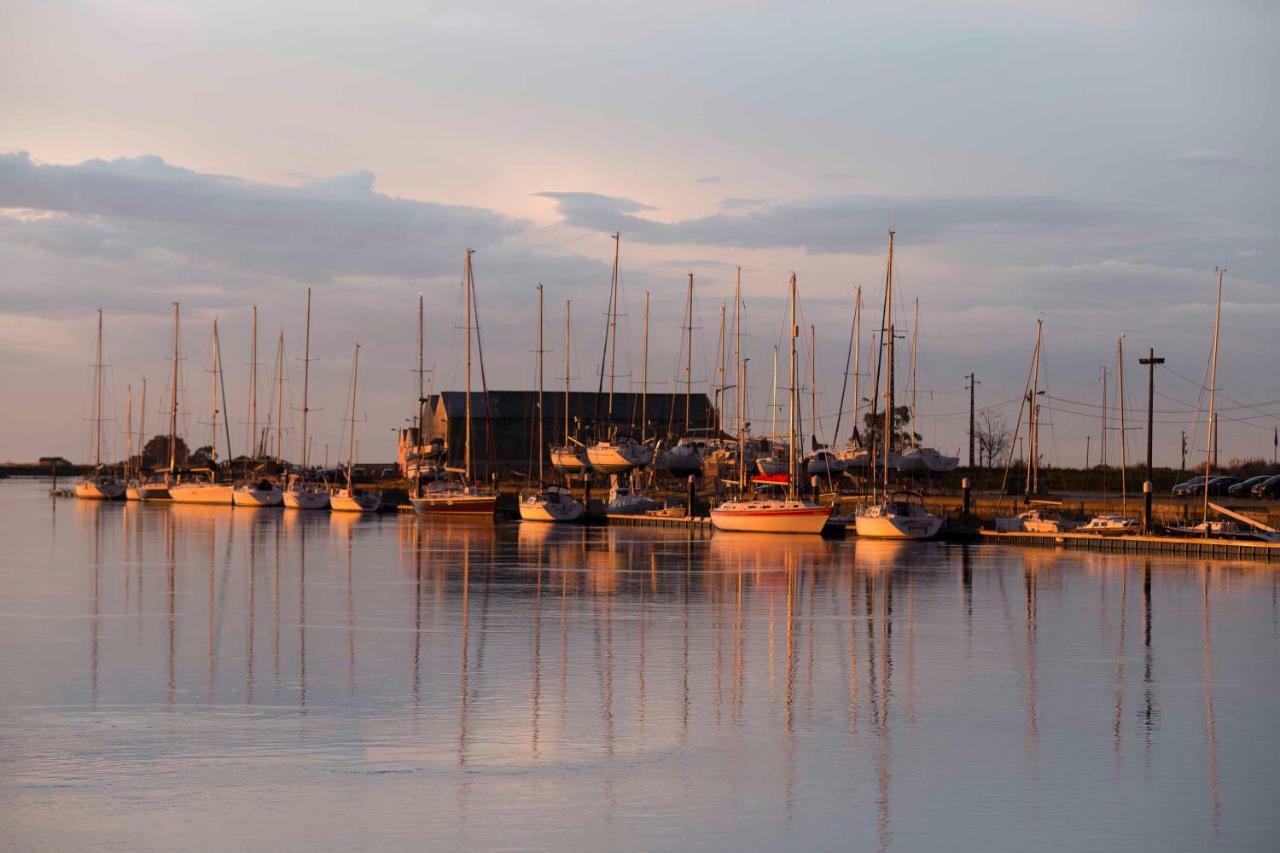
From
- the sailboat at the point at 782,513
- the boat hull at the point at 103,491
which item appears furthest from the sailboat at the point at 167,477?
the sailboat at the point at 782,513

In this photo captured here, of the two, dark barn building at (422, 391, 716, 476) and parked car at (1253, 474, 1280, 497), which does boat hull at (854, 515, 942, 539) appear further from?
dark barn building at (422, 391, 716, 476)

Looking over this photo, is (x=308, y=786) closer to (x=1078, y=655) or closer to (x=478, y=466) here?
(x=1078, y=655)

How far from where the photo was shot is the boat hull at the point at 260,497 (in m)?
104

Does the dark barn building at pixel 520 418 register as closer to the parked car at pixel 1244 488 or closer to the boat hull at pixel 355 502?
the boat hull at pixel 355 502

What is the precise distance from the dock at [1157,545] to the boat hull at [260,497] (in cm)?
5945

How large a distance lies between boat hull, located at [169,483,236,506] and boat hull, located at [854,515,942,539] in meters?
60.3

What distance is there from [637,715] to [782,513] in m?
45.2

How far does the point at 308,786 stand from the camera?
15180mm

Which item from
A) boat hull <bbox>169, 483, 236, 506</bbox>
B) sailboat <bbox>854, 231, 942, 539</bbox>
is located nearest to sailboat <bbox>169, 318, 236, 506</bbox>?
boat hull <bbox>169, 483, 236, 506</bbox>

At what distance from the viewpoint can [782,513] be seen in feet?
210

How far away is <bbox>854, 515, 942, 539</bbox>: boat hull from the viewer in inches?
2368

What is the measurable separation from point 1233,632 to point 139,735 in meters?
20.7

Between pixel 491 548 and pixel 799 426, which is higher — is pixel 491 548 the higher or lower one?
the lower one

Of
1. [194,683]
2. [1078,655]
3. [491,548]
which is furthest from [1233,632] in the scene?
[491,548]
